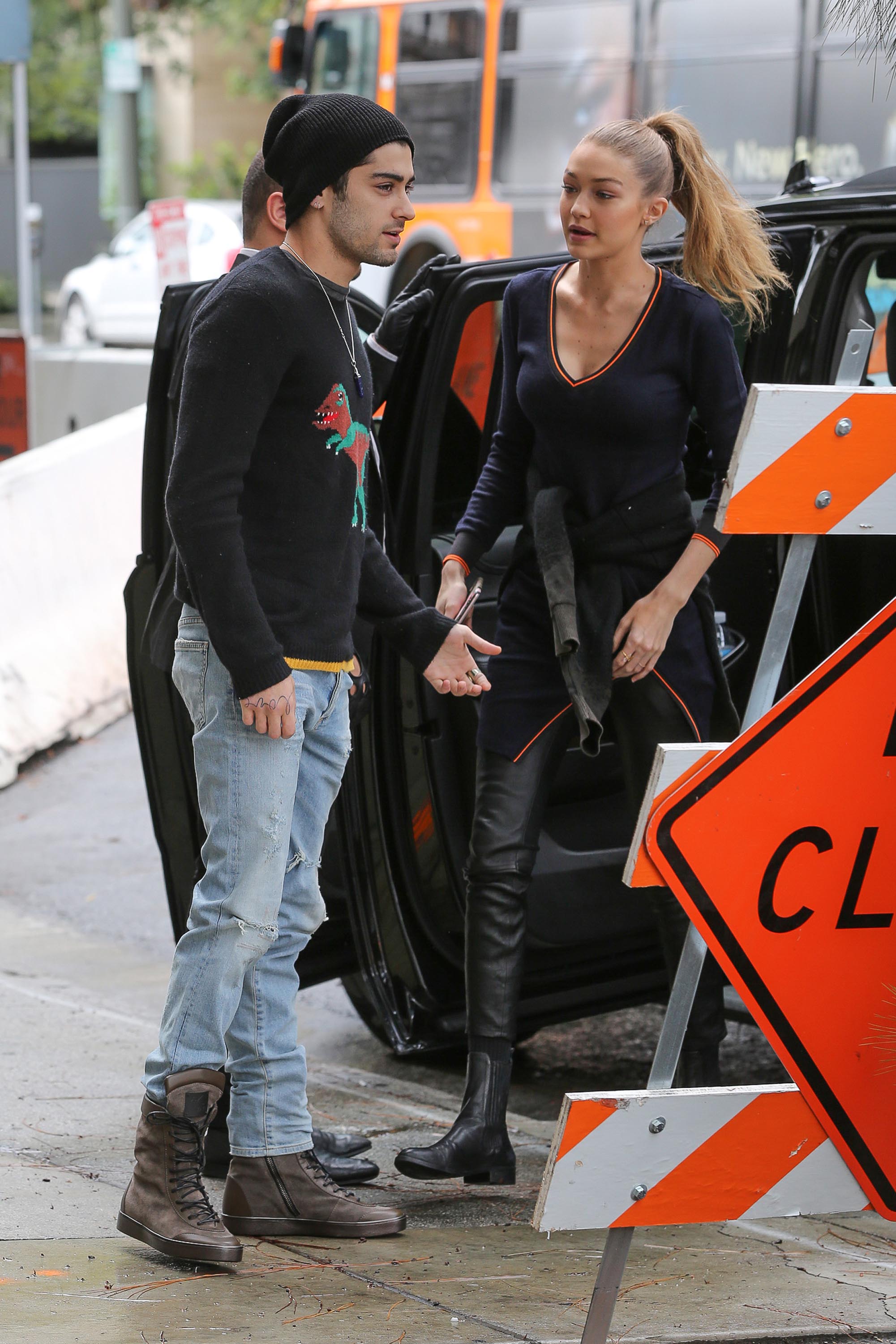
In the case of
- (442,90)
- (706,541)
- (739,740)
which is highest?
(442,90)

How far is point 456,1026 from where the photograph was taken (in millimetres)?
3857

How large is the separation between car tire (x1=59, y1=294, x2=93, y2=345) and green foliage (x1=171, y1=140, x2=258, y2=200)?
763 centimetres

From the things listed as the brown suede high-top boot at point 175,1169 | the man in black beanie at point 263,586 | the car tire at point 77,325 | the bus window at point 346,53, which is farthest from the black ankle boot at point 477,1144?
the car tire at point 77,325

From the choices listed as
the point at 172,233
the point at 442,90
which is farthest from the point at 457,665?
the point at 442,90

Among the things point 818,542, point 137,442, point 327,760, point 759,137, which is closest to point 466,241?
point 759,137

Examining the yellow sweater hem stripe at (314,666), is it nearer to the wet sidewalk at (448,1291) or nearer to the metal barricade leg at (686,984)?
the metal barricade leg at (686,984)

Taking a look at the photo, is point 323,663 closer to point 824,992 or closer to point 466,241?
point 824,992

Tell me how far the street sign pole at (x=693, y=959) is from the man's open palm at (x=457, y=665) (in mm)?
638

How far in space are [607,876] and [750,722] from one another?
133 centimetres

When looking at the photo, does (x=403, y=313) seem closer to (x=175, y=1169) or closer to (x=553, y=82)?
(x=175, y=1169)

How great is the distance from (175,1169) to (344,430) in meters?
1.23

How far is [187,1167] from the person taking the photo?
2943mm

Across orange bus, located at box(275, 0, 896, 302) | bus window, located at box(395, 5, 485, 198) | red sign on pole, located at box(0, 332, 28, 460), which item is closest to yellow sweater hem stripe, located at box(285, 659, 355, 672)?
red sign on pole, located at box(0, 332, 28, 460)

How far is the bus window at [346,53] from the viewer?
608 inches
